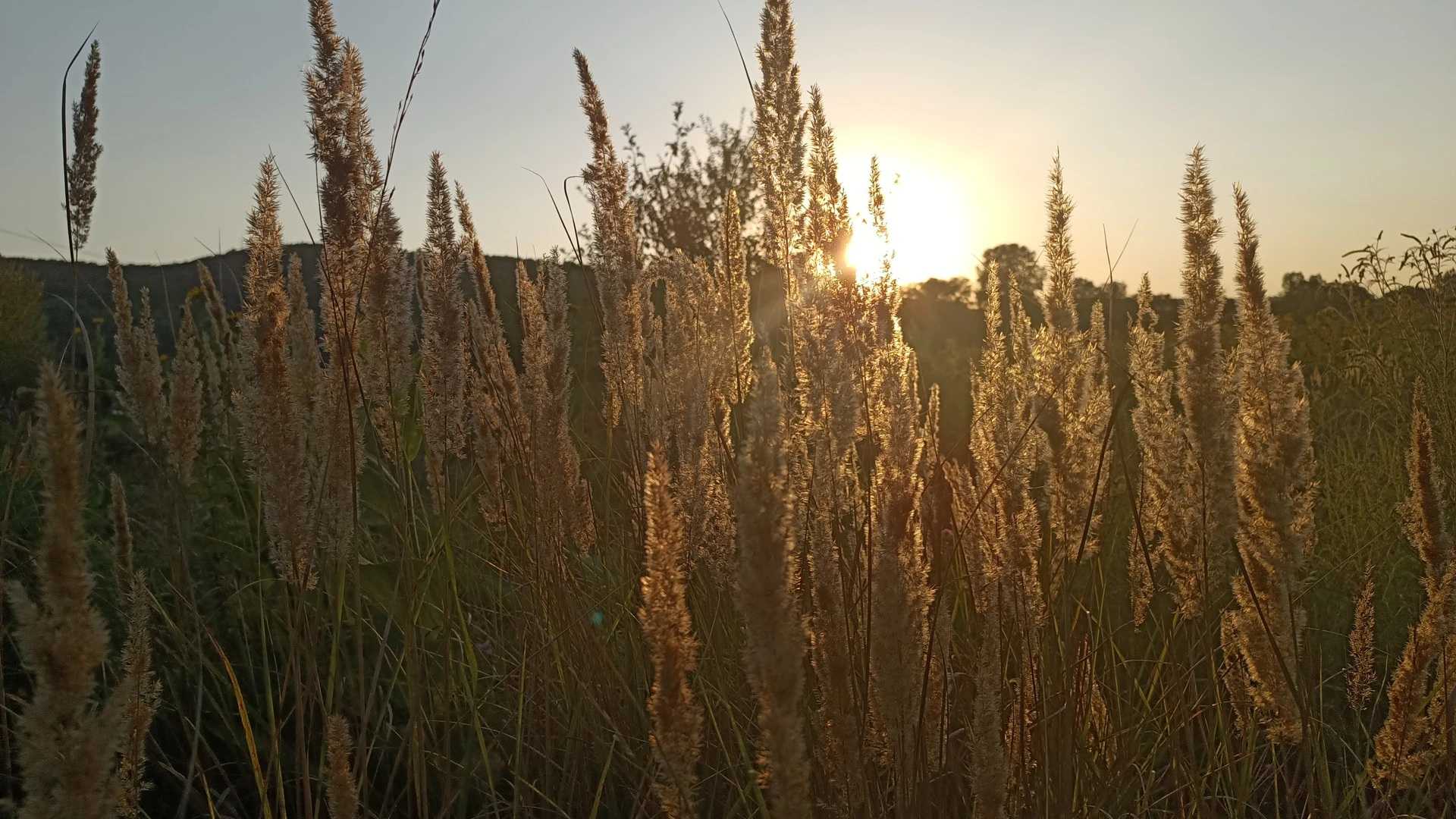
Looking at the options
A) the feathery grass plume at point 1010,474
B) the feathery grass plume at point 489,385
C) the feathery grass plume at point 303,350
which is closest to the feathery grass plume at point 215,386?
the feathery grass plume at point 489,385

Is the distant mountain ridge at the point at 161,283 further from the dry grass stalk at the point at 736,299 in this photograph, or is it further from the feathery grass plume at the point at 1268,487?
the feathery grass plume at the point at 1268,487

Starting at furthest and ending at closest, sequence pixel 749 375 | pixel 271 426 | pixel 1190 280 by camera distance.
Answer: pixel 749 375 < pixel 1190 280 < pixel 271 426

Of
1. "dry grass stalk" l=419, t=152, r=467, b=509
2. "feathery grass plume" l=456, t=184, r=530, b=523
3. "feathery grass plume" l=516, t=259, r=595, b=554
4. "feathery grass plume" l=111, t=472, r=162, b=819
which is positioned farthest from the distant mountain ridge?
"feathery grass plume" l=111, t=472, r=162, b=819

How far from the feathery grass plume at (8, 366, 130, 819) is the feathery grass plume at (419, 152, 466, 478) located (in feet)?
3.86

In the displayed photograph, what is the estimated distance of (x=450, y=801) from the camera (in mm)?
1708

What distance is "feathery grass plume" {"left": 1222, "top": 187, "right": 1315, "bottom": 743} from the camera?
5.22 feet

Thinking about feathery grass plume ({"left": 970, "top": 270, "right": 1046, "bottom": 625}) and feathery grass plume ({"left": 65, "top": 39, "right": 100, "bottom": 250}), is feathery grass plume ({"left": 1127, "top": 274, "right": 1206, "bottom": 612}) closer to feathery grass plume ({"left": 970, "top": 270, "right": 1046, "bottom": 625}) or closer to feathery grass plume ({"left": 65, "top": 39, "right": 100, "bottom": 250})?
feathery grass plume ({"left": 970, "top": 270, "right": 1046, "bottom": 625})

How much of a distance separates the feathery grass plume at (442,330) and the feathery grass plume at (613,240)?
0.39 m

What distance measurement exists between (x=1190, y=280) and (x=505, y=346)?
6.05 feet

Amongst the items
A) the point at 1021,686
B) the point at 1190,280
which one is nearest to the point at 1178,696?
the point at 1021,686

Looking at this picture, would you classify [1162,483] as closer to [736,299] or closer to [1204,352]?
[1204,352]

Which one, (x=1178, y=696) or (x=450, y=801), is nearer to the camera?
(x=450, y=801)

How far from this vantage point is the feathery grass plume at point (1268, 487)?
5.22ft

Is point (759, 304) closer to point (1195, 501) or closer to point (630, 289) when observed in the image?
point (630, 289)
